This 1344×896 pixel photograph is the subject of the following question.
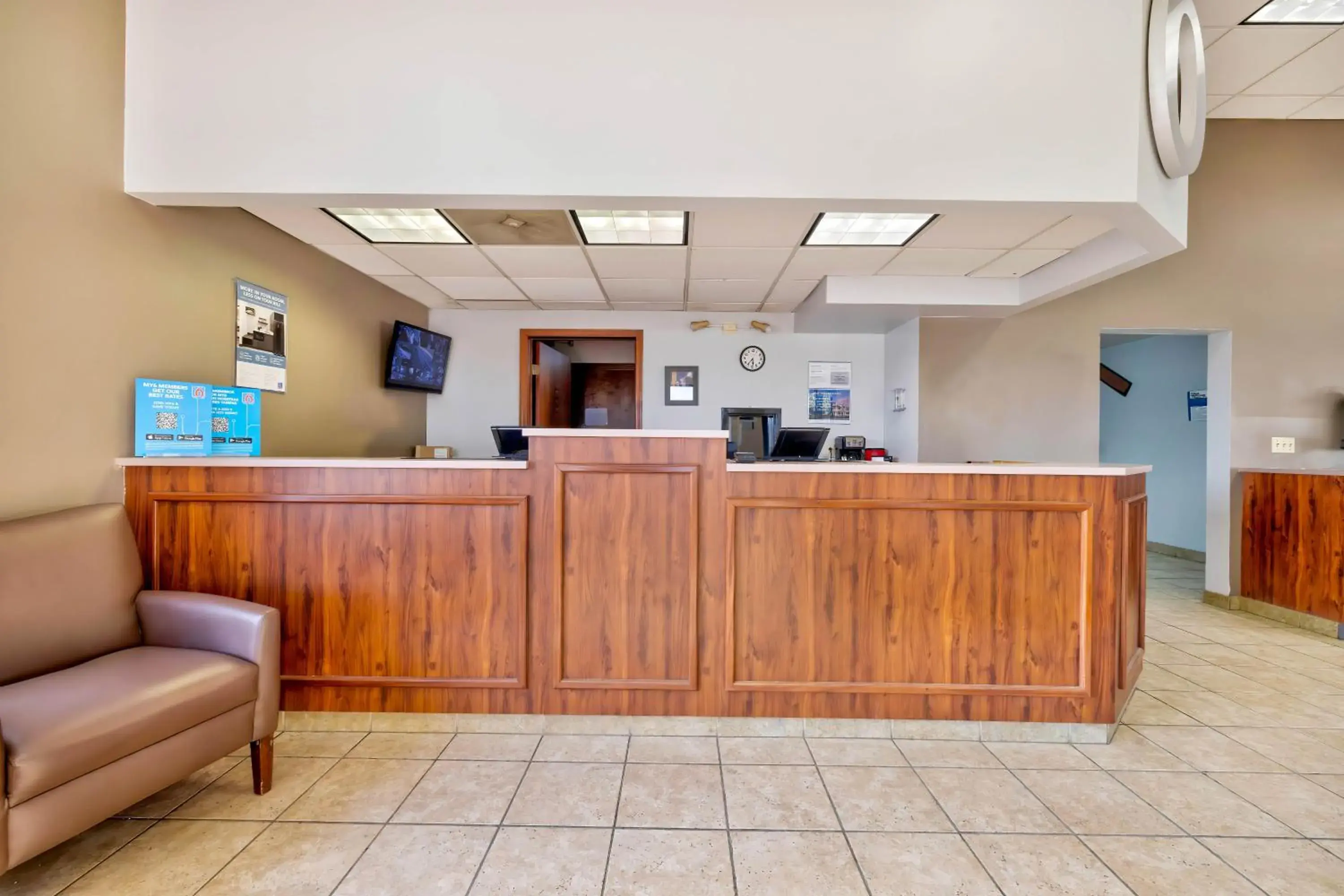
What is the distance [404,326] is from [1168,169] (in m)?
5.44

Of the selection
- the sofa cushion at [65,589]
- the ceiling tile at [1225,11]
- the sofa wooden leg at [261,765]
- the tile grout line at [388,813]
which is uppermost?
the ceiling tile at [1225,11]

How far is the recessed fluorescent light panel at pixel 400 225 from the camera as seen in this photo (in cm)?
354

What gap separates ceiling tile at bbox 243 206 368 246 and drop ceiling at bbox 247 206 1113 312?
10 mm

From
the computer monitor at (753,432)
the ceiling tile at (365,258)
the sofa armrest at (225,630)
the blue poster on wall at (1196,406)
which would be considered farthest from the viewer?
the blue poster on wall at (1196,406)

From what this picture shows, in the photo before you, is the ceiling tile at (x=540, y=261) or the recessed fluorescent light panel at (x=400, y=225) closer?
the recessed fluorescent light panel at (x=400, y=225)

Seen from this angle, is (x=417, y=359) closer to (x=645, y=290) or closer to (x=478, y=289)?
(x=478, y=289)

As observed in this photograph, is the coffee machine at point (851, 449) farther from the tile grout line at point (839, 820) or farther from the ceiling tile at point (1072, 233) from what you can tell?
the tile grout line at point (839, 820)

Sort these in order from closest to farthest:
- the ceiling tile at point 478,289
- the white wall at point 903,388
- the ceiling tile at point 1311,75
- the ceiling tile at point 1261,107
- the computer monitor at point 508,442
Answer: the ceiling tile at point 1311,75
the computer monitor at point 508,442
the ceiling tile at point 1261,107
the ceiling tile at point 478,289
the white wall at point 903,388

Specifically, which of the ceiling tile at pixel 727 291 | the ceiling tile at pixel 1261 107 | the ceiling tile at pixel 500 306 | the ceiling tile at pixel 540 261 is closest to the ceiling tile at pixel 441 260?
the ceiling tile at pixel 540 261

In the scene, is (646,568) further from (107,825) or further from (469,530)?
(107,825)

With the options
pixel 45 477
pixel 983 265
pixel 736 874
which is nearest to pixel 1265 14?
pixel 983 265

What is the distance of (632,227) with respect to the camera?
3863 millimetres

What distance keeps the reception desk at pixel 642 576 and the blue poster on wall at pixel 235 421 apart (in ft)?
1.35

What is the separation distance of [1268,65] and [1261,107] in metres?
0.81
